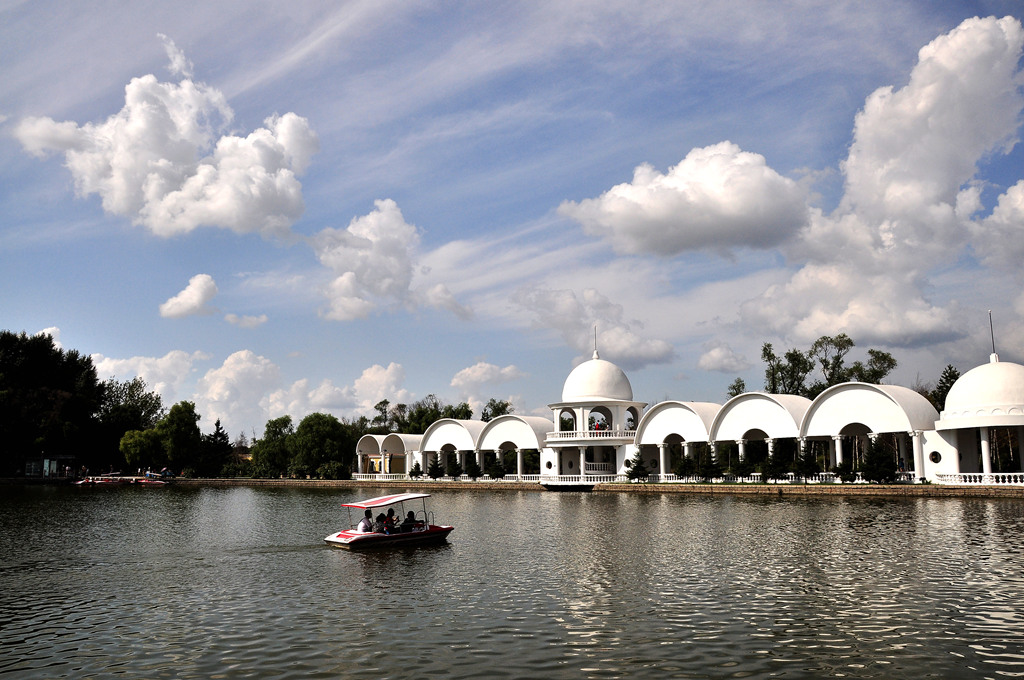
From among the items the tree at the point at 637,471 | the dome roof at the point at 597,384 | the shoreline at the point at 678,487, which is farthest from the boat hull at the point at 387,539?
the dome roof at the point at 597,384

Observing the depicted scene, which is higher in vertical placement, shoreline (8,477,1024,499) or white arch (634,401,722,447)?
white arch (634,401,722,447)

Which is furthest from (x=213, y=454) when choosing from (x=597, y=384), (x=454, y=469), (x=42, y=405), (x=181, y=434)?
(x=597, y=384)

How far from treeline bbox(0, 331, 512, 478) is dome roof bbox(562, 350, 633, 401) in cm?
2503

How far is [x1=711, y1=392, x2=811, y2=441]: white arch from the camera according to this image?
145 feet

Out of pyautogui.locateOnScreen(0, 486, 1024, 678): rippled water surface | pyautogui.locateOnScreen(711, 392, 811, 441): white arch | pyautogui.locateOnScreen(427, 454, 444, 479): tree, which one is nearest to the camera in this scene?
pyautogui.locateOnScreen(0, 486, 1024, 678): rippled water surface

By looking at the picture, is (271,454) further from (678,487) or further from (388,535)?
(388,535)

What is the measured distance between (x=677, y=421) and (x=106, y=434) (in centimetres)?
5936

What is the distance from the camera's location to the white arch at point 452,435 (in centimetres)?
6184

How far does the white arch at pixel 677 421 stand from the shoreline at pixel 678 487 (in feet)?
13.8

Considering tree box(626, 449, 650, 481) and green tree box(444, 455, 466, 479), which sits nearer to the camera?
tree box(626, 449, 650, 481)

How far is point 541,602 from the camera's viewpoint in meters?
14.5

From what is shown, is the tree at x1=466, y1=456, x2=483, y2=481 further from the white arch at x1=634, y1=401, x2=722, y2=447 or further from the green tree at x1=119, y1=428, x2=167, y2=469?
the green tree at x1=119, y1=428, x2=167, y2=469

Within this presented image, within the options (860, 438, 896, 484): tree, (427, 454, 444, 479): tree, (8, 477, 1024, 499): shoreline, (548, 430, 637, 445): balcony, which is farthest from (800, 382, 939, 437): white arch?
(427, 454, 444, 479): tree

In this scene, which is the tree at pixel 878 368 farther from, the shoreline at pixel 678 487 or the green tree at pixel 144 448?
the green tree at pixel 144 448
